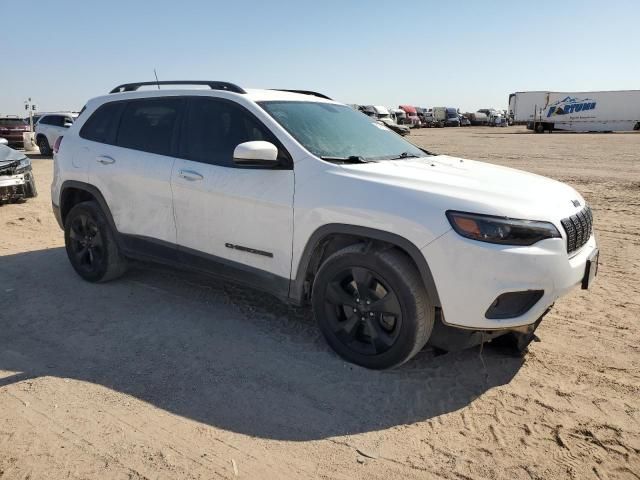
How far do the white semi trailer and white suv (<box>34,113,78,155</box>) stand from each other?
35.1 meters

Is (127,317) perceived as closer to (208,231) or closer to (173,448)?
(208,231)

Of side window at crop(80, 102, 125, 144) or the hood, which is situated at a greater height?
side window at crop(80, 102, 125, 144)

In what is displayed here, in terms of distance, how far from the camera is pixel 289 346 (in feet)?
12.6

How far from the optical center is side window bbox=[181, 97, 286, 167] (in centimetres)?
396

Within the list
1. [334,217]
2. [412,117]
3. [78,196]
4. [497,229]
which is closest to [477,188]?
[497,229]

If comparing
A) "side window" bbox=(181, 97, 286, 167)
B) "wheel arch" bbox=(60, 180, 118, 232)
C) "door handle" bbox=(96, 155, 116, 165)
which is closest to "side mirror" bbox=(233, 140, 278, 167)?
"side window" bbox=(181, 97, 286, 167)

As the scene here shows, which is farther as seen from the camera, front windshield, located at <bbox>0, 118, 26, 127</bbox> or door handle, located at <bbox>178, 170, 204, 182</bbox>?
front windshield, located at <bbox>0, 118, 26, 127</bbox>

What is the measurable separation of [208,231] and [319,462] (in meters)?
2.09

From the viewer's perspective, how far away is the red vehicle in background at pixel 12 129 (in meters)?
20.6

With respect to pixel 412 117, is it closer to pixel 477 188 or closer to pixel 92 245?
pixel 92 245

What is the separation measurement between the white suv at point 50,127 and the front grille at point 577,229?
18407mm

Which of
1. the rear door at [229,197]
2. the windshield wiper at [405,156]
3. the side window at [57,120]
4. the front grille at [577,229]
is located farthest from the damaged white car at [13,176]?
the side window at [57,120]

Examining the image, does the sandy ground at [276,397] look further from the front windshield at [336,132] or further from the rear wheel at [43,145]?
the rear wheel at [43,145]

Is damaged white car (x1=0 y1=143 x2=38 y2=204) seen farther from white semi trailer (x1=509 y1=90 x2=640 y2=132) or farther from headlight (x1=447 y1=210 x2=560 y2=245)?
white semi trailer (x1=509 y1=90 x2=640 y2=132)
